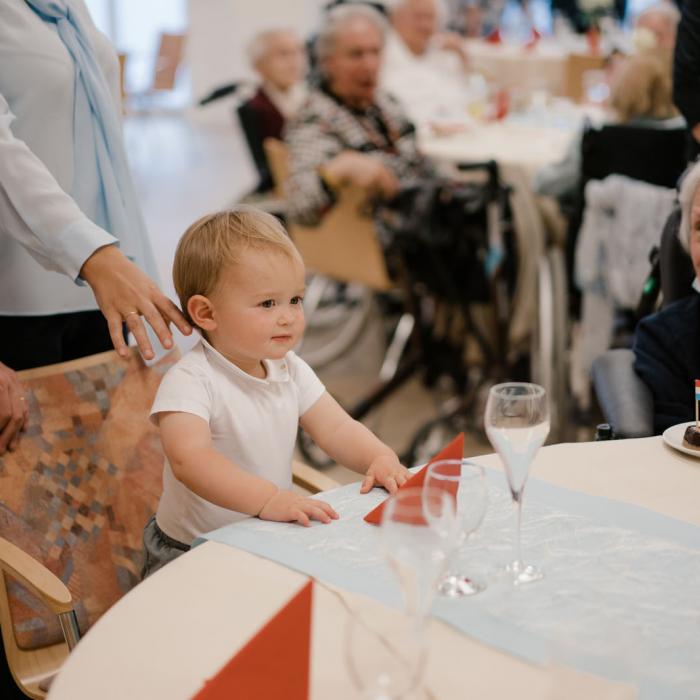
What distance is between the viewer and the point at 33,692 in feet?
5.02

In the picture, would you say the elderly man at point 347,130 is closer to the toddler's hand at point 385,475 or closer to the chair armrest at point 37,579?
the toddler's hand at point 385,475

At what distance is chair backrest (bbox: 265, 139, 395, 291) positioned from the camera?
3660mm

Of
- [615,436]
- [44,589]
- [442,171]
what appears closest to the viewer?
[44,589]

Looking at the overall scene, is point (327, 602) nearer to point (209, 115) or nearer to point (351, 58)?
point (351, 58)

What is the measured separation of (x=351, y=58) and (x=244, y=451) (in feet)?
8.38

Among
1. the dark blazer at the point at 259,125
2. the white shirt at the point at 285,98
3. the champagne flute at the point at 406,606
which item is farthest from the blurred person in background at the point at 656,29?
the champagne flute at the point at 406,606

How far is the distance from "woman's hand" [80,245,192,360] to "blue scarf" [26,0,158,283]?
0.60 ft

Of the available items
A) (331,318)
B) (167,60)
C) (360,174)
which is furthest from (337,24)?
(167,60)

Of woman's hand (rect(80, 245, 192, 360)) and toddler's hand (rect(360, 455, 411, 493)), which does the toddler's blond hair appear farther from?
toddler's hand (rect(360, 455, 411, 493))

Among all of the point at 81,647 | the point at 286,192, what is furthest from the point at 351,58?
the point at 81,647

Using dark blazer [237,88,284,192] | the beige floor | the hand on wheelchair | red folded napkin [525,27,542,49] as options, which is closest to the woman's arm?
the beige floor

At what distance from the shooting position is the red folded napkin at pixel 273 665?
0.89 meters

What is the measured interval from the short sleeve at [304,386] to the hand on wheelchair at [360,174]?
78.7 inches

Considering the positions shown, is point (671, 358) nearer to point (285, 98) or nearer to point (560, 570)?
point (560, 570)
